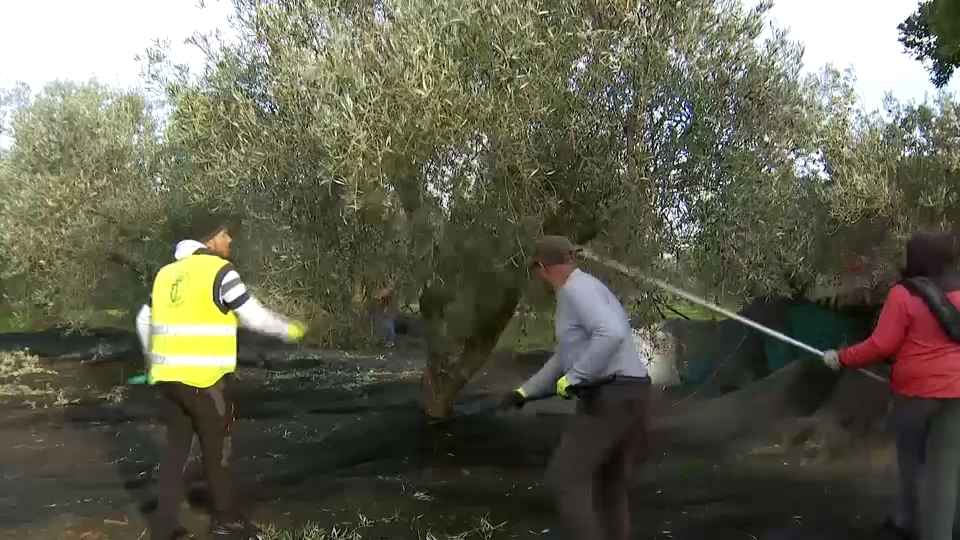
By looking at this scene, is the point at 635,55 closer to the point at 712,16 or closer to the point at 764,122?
the point at 712,16

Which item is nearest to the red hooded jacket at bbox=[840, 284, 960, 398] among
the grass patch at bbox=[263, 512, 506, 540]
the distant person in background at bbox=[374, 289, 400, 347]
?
the grass patch at bbox=[263, 512, 506, 540]

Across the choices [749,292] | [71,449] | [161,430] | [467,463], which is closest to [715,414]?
[749,292]

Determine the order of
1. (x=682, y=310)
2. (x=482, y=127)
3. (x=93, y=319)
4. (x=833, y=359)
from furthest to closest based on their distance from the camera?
1. (x=93, y=319)
2. (x=682, y=310)
3. (x=482, y=127)
4. (x=833, y=359)

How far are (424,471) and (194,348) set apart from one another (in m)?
3.29

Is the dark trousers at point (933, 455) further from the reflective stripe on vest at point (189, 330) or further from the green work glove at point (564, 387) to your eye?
the reflective stripe on vest at point (189, 330)

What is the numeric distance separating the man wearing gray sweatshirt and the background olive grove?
2410 millimetres

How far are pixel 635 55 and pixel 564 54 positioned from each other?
537mm

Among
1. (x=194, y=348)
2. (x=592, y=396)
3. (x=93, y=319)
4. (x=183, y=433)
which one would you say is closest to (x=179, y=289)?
(x=194, y=348)

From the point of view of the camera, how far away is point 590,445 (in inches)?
162

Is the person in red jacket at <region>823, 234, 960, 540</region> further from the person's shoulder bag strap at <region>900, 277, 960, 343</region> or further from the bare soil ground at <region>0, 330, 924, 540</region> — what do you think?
the bare soil ground at <region>0, 330, 924, 540</region>

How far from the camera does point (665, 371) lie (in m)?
12.3

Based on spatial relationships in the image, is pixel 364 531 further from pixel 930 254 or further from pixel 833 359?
pixel 930 254

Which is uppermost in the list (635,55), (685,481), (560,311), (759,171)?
(635,55)

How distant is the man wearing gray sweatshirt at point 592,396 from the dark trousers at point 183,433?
1899 mm
